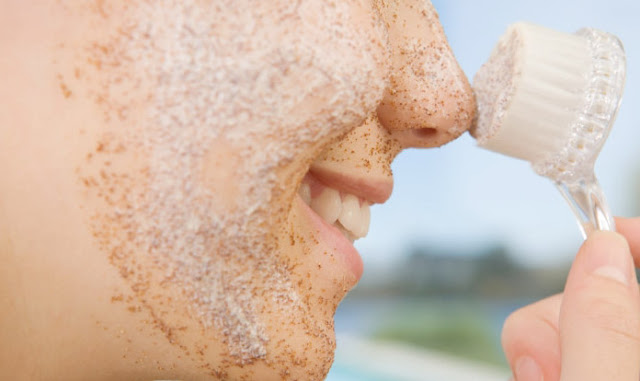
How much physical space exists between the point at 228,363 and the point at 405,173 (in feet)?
9.53

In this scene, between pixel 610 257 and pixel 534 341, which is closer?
pixel 610 257

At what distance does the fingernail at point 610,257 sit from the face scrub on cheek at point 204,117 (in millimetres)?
287

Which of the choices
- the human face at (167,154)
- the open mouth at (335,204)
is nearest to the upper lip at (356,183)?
the open mouth at (335,204)

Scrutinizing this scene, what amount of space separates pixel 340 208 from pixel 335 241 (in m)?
0.05

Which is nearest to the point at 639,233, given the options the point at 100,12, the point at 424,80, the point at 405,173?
the point at 424,80

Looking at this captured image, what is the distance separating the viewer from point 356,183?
60cm

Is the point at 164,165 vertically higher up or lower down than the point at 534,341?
higher up

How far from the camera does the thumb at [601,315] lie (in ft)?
1.67

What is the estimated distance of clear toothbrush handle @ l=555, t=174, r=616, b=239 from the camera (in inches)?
25.3

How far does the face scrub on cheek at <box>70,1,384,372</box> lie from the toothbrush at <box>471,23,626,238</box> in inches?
7.8

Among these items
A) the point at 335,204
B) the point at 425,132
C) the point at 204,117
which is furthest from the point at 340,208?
the point at 204,117

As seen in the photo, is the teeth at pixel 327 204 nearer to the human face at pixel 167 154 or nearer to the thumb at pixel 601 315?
the human face at pixel 167 154

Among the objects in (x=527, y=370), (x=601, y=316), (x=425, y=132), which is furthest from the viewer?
(x=527, y=370)

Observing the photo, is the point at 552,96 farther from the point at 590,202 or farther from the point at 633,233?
the point at 633,233
